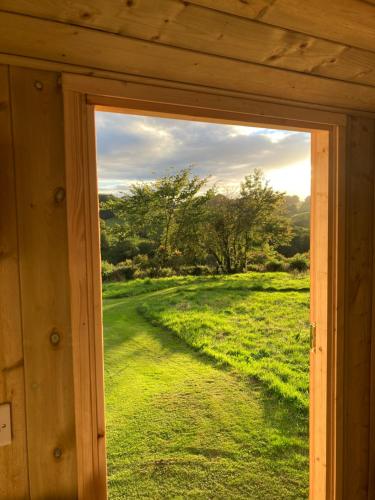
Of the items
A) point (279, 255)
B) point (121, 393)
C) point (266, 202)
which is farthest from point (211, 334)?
point (266, 202)

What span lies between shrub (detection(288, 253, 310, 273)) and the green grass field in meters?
0.23

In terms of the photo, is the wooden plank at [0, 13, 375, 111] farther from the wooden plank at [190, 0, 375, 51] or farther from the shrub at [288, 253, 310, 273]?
the shrub at [288, 253, 310, 273]

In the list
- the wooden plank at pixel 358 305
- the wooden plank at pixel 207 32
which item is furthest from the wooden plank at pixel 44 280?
the wooden plank at pixel 358 305

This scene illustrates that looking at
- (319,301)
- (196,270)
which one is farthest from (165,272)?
(319,301)

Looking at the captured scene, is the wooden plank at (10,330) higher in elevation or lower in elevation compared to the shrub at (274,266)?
higher

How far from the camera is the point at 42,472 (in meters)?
0.94

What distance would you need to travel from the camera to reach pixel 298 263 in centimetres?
586

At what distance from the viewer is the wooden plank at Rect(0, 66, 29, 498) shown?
868 mm

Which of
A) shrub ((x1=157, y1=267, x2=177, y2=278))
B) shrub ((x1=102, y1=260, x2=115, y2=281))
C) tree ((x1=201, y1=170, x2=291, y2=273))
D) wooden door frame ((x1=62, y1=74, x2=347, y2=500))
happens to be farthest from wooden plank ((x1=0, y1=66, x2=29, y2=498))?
tree ((x1=201, y1=170, x2=291, y2=273))

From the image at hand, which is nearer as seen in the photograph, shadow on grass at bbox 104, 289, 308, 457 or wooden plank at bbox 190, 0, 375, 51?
wooden plank at bbox 190, 0, 375, 51

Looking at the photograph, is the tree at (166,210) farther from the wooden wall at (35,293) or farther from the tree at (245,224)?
the wooden wall at (35,293)

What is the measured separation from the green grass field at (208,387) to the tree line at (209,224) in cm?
A: 34

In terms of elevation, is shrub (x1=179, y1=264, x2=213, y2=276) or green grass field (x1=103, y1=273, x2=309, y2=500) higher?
shrub (x1=179, y1=264, x2=213, y2=276)

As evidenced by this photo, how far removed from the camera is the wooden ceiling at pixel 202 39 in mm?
662
